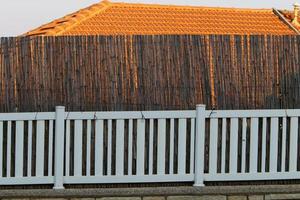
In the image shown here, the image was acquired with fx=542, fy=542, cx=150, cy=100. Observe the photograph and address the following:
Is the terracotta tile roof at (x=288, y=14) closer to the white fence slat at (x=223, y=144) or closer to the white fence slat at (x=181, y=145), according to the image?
the white fence slat at (x=223, y=144)

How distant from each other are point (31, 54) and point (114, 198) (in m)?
2.06

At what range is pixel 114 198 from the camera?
658 centimetres

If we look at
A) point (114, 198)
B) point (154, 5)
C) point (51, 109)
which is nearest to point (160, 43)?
point (51, 109)

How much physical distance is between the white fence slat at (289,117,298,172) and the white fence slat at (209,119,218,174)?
0.99 metres

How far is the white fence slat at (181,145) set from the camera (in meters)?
6.74

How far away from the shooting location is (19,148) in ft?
21.7

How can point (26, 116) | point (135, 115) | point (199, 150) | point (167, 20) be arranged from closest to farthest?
point (26, 116) → point (135, 115) → point (199, 150) → point (167, 20)

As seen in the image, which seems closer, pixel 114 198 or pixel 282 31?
pixel 114 198

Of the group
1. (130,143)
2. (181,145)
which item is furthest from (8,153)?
(181,145)

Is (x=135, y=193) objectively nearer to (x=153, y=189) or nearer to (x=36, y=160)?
(x=153, y=189)

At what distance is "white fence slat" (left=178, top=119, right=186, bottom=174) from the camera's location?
6742 millimetres

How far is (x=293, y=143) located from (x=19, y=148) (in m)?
3.44

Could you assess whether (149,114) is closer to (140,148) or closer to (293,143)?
(140,148)

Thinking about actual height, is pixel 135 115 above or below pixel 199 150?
above
